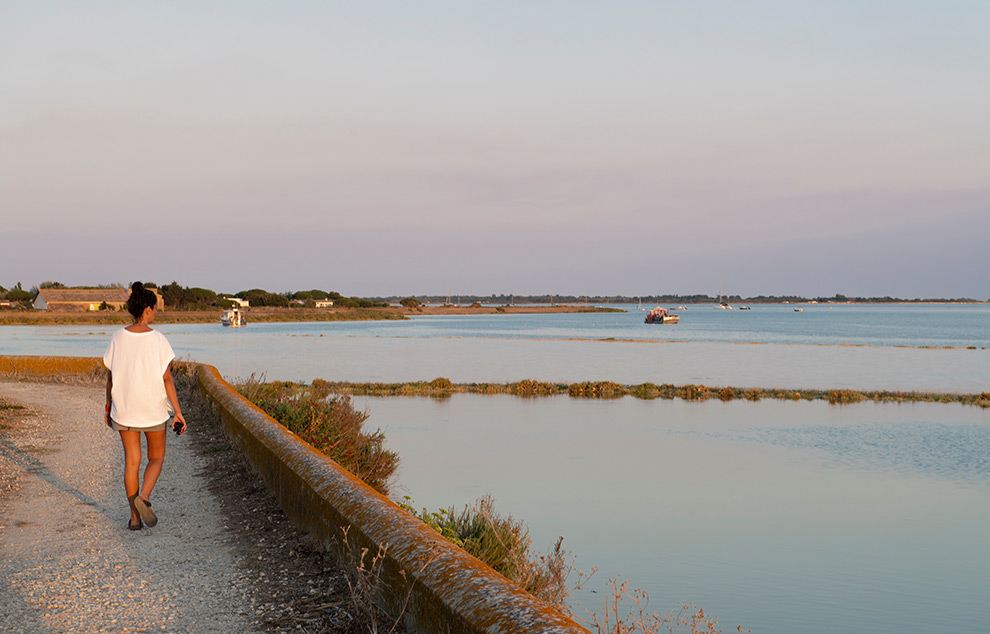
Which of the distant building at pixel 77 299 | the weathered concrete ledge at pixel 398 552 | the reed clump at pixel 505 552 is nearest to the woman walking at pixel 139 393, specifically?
the weathered concrete ledge at pixel 398 552

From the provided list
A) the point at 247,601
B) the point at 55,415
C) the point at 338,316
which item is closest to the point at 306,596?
the point at 247,601

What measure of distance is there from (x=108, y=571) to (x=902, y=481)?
18.5 m

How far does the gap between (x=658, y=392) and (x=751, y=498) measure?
67.8 ft

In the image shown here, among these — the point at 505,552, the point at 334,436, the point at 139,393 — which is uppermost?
the point at 139,393

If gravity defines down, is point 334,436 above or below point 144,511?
below

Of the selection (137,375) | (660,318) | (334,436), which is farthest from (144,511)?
(660,318)

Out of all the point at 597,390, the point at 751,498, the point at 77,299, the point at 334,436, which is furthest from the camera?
the point at 77,299

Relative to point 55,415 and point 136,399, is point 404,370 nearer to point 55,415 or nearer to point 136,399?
point 55,415

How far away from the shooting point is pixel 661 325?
157500mm

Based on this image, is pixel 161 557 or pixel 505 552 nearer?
pixel 161 557

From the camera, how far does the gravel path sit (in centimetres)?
502

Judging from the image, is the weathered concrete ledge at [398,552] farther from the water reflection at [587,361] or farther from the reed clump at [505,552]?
the water reflection at [587,361]

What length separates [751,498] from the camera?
16.6 metres

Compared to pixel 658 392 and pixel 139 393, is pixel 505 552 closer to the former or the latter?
pixel 139 393
